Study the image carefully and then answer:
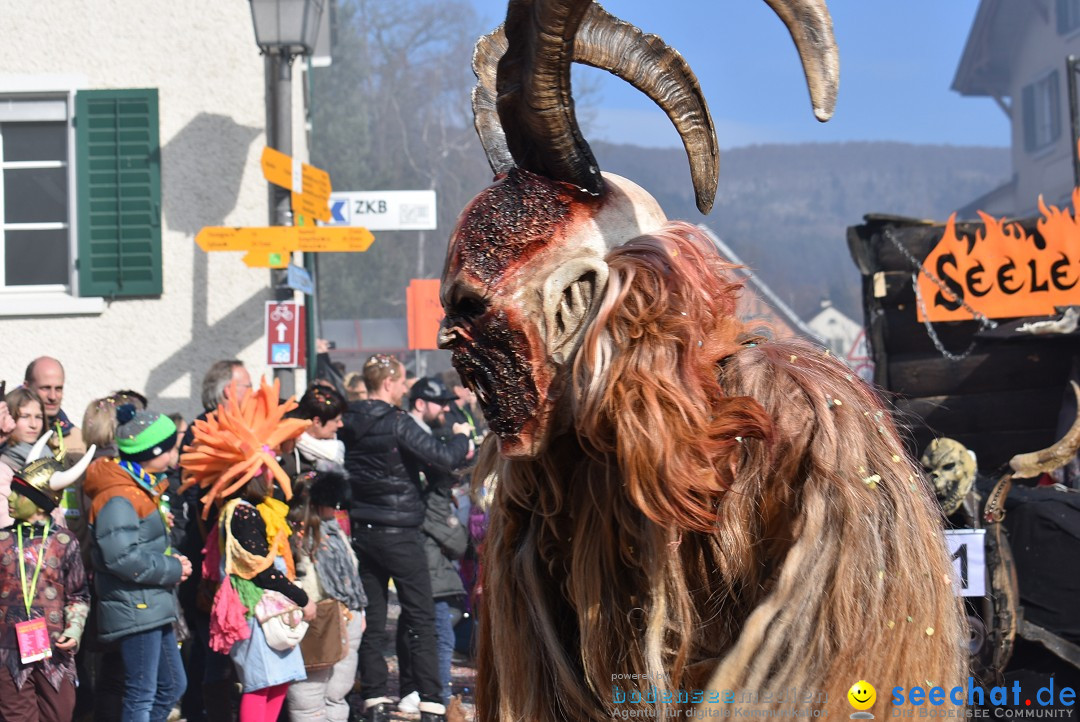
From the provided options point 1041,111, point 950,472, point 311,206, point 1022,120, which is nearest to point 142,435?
point 311,206

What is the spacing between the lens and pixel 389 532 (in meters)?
6.36

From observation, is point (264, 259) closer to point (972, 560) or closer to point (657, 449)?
point (972, 560)

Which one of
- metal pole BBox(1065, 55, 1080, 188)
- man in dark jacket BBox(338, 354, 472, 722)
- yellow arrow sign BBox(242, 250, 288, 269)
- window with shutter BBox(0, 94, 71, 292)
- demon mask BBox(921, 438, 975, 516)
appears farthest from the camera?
window with shutter BBox(0, 94, 71, 292)

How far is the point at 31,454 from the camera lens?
5242 millimetres

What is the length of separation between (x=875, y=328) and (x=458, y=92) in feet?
108

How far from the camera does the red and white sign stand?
24.8 feet

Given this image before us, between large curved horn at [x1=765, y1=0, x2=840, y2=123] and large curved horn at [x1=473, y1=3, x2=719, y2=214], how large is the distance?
0.70 ft

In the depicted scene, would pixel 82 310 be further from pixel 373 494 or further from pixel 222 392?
pixel 373 494

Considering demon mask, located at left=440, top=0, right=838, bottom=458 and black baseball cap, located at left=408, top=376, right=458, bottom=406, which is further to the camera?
black baseball cap, located at left=408, top=376, right=458, bottom=406

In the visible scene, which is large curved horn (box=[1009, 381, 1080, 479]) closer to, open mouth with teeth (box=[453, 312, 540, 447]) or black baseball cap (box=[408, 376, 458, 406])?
black baseball cap (box=[408, 376, 458, 406])

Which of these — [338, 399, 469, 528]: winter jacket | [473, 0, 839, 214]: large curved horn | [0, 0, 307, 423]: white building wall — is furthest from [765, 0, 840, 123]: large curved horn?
[0, 0, 307, 423]: white building wall

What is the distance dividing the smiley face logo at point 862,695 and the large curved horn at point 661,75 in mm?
779

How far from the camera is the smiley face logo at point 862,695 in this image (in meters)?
1.63

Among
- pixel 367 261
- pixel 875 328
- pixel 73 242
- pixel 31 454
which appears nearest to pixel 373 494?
pixel 31 454
